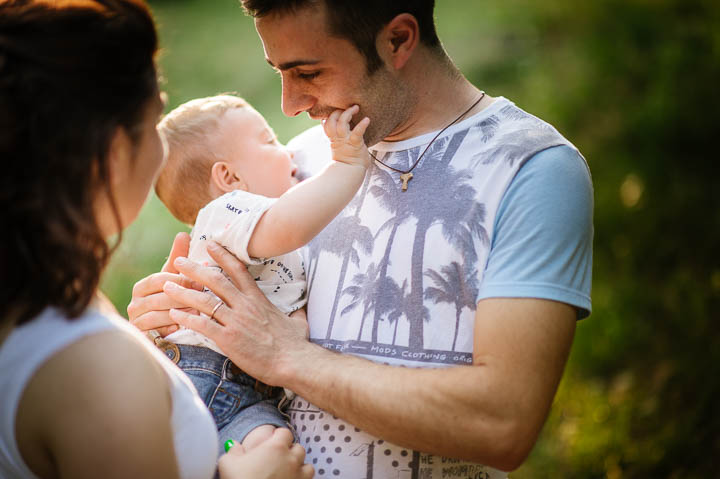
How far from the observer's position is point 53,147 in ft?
3.81

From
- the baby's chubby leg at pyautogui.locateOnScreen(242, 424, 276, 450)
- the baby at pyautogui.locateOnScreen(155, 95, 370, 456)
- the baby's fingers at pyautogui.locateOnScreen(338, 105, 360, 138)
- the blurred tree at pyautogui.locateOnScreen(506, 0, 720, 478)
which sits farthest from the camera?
the blurred tree at pyautogui.locateOnScreen(506, 0, 720, 478)

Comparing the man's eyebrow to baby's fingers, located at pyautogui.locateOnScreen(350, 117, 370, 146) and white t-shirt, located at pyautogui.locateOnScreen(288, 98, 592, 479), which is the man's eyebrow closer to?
baby's fingers, located at pyautogui.locateOnScreen(350, 117, 370, 146)

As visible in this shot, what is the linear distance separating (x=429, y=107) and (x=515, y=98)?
18.0 feet

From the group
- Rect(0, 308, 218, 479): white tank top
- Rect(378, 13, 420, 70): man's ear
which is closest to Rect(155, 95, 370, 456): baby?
Rect(378, 13, 420, 70): man's ear

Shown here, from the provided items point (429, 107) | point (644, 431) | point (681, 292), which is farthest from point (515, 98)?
point (429, 107)

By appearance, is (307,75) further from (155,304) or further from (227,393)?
(227,393)

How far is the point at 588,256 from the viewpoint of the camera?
1.81 meters

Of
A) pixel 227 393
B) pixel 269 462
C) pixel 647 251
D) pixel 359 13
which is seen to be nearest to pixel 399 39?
pixel 359 13

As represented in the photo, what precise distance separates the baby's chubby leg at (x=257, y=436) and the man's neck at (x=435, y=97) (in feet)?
3.18

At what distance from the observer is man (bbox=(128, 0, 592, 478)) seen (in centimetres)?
169

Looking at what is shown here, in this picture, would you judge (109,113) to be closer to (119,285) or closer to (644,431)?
(644,431)

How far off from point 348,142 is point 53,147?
0.96 meters

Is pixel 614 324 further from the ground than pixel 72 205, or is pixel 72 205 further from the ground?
pixel 72 205

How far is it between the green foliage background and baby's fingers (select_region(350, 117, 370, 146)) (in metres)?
0.70
